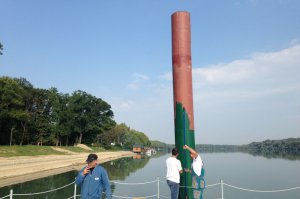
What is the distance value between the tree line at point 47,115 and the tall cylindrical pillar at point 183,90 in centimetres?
4148

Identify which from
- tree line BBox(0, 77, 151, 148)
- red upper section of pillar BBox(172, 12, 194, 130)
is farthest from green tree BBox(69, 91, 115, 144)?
red upper section of pillar BBox(172, 12, 194, 130)

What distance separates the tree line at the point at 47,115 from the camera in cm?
4703

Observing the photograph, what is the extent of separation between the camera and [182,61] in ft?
30.6

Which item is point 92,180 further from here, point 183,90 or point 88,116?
point 88,116

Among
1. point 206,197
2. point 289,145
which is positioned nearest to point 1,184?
point 206,197

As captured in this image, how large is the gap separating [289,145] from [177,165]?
16114cm

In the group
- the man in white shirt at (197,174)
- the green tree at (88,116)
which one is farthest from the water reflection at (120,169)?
the green tree at (88,116)

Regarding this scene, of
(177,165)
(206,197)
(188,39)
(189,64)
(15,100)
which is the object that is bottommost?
(206,197)

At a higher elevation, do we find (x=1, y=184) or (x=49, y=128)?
(x=49, y=128)

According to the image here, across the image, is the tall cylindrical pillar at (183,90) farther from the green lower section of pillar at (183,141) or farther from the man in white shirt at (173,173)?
the man in white shirt at (173,173)

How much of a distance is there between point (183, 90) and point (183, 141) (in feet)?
4.95

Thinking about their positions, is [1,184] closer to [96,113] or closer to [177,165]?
[177,165]

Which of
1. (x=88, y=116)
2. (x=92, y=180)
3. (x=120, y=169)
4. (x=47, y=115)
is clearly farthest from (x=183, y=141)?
(x=88, y=116)

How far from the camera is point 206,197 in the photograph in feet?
57.5
